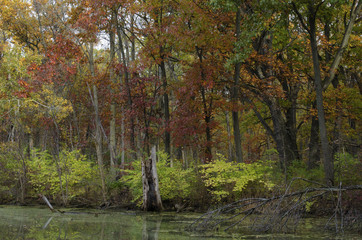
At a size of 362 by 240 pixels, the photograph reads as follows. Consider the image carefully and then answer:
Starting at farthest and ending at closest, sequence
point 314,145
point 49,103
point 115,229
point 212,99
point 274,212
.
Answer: point 49,103 → point 314,145 → point 212,99 → point 115,229 → point 274,212

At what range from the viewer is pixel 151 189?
1152 centimetres

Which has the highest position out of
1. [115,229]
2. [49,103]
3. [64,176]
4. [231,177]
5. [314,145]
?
[49,103]

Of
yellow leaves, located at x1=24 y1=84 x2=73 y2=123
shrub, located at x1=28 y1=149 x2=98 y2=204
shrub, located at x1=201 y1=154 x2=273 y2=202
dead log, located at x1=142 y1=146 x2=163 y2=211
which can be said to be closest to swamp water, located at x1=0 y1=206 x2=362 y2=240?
dead log, located at x1=142 y1=146 x2=163 y2=211

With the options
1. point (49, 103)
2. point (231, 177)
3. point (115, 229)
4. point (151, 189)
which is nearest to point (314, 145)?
point (231, 177)

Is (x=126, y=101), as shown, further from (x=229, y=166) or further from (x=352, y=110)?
(x=352, y=110)

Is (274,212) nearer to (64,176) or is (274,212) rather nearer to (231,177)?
(231,177)

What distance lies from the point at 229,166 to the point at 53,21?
16783 millimetres

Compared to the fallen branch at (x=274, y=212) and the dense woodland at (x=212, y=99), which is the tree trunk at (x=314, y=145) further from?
the fallen branch at (x=274, y=212)

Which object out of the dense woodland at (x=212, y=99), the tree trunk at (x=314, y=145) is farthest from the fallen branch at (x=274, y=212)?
the tree trunk at (x=314, y=145)

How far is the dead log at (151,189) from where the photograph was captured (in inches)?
452

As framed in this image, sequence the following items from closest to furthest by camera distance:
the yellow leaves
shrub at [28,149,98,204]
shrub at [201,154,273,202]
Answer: shrub at [201,154,273,202] → shrub at [28,149,98,204] → the yellow leaves

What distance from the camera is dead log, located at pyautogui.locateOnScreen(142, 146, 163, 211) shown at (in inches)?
452

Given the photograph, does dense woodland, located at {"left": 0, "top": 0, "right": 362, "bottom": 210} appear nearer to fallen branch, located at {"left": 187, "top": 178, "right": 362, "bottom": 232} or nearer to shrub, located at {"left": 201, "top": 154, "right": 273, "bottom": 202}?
shrub, located at {"left": 201, "top": 154, "right": 273, "bottom": 202}

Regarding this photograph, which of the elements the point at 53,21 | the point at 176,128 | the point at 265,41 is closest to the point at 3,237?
the point at 176,128
